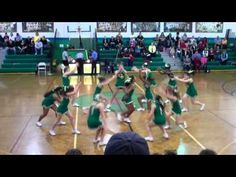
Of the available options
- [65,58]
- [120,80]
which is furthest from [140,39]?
[120,80]

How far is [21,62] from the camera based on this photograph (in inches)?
1096

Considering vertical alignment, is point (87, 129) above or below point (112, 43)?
below

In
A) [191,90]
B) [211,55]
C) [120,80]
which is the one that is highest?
[211,55]

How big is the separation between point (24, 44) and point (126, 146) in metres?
28.4

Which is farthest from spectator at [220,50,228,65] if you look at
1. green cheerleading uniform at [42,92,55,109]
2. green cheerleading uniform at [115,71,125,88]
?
green cheerleading uniform at [42,92,55,109]

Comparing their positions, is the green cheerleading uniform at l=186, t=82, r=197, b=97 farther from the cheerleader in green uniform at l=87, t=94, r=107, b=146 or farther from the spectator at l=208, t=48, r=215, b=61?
the spectator at l=208, t=48, r=215, b=61

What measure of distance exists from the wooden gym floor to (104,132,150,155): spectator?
27.9 ft

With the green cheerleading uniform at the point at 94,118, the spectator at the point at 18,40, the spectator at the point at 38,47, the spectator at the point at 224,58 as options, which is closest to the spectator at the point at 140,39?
the spectator at the point at 224,58

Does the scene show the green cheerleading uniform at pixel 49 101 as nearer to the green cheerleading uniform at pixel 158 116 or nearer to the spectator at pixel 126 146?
the green cheerleading uniform at pixel 158 116

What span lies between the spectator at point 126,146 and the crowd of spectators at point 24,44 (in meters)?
27.7

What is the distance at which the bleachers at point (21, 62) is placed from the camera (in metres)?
27.2

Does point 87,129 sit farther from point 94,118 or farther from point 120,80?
point 120,80

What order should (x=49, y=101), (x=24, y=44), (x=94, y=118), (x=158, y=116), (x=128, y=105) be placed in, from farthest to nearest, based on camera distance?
(x=24, y=44)
(x=128, y=105)
(x=49, y=101)
(x=158, y=116)
(x=94, y=118)
